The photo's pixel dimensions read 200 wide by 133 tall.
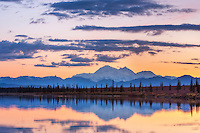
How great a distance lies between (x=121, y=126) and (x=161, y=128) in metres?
4.81

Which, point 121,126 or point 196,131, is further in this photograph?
point 121,126

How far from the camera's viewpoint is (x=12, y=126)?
38156mm

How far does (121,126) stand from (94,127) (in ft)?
11.6

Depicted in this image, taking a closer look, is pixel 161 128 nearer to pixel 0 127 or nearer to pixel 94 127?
pixel 94 127

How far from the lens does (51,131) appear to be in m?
34.5

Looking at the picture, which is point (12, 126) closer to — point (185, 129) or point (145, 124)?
point (145, 124)

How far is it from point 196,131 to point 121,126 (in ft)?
29.3

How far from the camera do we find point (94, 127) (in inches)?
1487

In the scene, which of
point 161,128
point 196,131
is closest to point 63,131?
point 161,128

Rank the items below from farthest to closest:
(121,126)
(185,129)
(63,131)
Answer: (121,126) < (185,129) < (63,131)

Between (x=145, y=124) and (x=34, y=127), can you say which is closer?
(x=34, y=127)

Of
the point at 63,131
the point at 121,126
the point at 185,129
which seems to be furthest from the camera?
the point at 121,126

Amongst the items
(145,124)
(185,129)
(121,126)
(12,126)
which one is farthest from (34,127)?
(185,129)

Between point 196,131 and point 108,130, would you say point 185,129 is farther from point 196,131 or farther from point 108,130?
point 108,130
